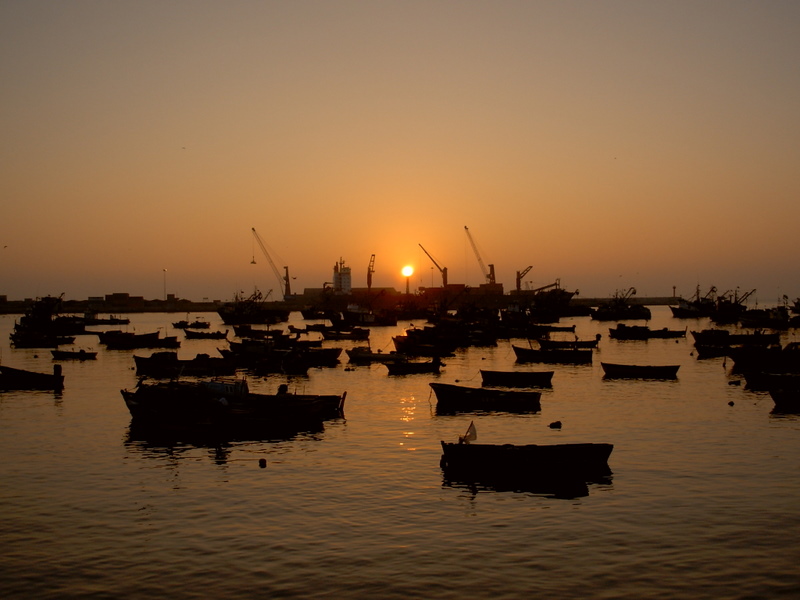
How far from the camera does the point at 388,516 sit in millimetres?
30047

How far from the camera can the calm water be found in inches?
936

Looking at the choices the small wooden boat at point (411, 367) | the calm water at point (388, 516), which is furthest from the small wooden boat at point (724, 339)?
the calm water at point (388, 516)

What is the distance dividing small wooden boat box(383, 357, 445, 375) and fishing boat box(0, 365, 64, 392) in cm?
3140

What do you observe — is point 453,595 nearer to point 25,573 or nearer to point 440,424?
point 25,573

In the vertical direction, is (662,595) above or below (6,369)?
below

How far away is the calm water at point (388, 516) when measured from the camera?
23.8 metres

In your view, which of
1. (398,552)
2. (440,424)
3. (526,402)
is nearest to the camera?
(398,552)

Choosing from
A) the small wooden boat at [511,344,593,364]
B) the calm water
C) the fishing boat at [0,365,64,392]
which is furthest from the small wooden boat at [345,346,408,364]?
the calm water

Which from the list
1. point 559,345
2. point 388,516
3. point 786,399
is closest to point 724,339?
point 559,345

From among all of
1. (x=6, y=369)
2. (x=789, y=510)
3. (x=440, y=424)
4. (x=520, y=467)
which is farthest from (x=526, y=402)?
(x=6, y=369)

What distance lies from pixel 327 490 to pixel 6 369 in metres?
47.4

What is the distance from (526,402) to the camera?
56125 millimetres

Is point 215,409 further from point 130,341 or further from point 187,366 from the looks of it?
point 130,341

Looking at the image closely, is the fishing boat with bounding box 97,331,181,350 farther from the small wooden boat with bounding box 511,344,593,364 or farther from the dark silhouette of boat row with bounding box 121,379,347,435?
the dark silhouette of boat row with bounding box 121,379,347,435
